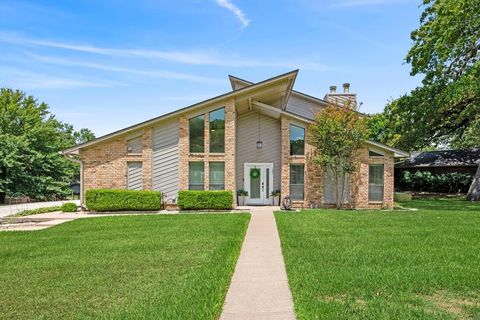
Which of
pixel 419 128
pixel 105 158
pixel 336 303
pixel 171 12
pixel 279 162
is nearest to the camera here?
pixel 336 303

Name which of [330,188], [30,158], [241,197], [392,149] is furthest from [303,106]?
[30,158]

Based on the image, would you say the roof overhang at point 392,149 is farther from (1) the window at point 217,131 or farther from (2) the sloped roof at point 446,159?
(2) the sloped roof at point 446,159

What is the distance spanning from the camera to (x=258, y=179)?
1903cm

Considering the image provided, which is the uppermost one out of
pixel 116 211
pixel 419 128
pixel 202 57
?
pixel 202 57

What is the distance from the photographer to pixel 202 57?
1630cm

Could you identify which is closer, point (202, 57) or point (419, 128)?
point (202, 57)

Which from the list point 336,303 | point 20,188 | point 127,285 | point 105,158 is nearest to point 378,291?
point 336,303

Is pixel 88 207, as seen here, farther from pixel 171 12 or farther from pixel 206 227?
pixel 171 12

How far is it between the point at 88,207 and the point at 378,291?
14.2 m

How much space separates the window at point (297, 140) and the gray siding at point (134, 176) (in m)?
7.04

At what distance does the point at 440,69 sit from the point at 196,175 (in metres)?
13.1

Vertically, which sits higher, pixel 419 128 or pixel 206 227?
pixel 419 128

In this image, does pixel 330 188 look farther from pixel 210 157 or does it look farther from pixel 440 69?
pixel 440 69

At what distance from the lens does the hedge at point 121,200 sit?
1648 cm
